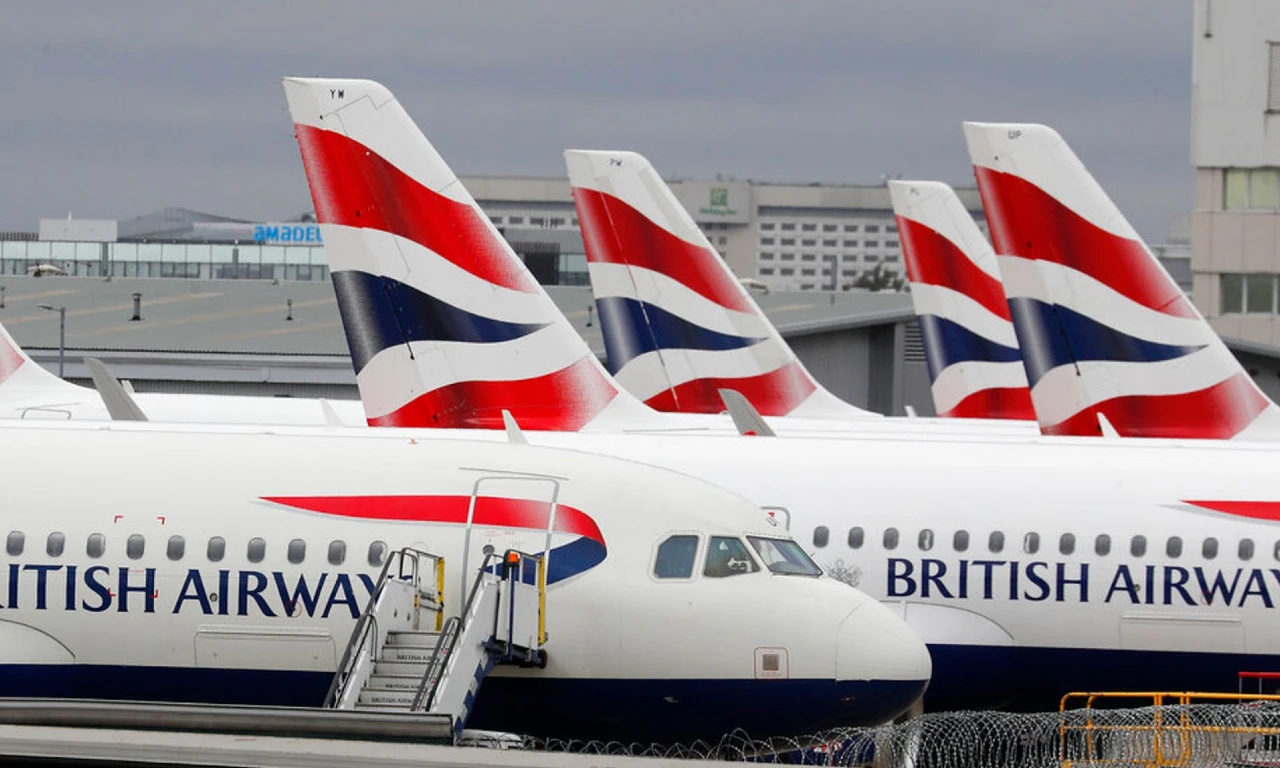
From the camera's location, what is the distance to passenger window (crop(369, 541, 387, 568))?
2086 cm

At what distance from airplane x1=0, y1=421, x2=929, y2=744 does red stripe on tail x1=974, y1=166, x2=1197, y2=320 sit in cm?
1164

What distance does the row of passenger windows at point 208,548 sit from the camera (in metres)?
20.9

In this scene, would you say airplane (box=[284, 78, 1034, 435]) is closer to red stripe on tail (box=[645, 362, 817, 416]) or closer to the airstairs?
red stripe on tail (box=[645, 362, 817, 416])

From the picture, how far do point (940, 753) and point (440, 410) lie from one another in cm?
937

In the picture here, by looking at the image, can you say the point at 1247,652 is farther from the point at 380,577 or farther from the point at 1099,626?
the point at 380,577

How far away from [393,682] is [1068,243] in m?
15.3

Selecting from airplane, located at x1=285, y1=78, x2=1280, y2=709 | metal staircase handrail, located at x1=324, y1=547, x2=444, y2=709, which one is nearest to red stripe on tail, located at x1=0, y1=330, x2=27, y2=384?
airplane, located at x1=285, y1=78, x2=1280, y2=709

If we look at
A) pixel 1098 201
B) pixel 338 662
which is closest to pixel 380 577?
pixel 338 662

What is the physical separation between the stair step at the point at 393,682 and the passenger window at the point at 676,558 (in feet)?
8.47

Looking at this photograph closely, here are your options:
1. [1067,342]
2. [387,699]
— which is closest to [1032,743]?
[387,699]

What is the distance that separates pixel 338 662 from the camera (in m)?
20.8

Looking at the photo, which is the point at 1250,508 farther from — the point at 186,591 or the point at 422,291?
the point at 186,591

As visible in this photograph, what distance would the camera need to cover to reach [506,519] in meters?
20.9

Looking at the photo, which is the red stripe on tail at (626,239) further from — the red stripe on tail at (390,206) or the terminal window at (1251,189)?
the terminal window at (1251,189)
